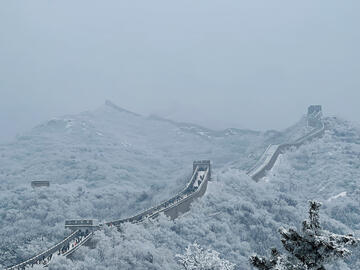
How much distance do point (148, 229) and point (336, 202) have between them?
39.9 metres

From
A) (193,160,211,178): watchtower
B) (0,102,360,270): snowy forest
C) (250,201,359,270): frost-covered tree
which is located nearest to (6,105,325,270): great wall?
(193,160,211,178): watchtower

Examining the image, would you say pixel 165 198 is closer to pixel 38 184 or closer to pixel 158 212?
pixel 158 212

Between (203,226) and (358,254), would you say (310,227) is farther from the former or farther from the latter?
(358,254)

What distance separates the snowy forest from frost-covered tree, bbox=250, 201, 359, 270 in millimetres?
448

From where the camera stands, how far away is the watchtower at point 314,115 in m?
142

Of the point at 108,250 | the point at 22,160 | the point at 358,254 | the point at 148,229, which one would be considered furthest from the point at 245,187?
the point at 22,160

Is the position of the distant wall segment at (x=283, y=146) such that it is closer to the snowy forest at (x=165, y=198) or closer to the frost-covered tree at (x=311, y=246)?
the snowy forest at (x=165, y=198)

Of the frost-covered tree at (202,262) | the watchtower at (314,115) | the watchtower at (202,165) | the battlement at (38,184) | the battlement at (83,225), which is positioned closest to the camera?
the frost-covered tree at (202,262)

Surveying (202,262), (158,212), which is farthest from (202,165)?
(202,262)

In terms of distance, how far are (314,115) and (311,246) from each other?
135 meters

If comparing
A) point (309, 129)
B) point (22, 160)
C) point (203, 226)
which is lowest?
point (22, 160)

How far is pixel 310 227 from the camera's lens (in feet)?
45.8

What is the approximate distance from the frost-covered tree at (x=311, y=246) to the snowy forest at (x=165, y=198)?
1.47 ft

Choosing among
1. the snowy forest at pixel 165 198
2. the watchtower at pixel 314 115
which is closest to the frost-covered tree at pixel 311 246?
the snowy forest at pixel 165 198
